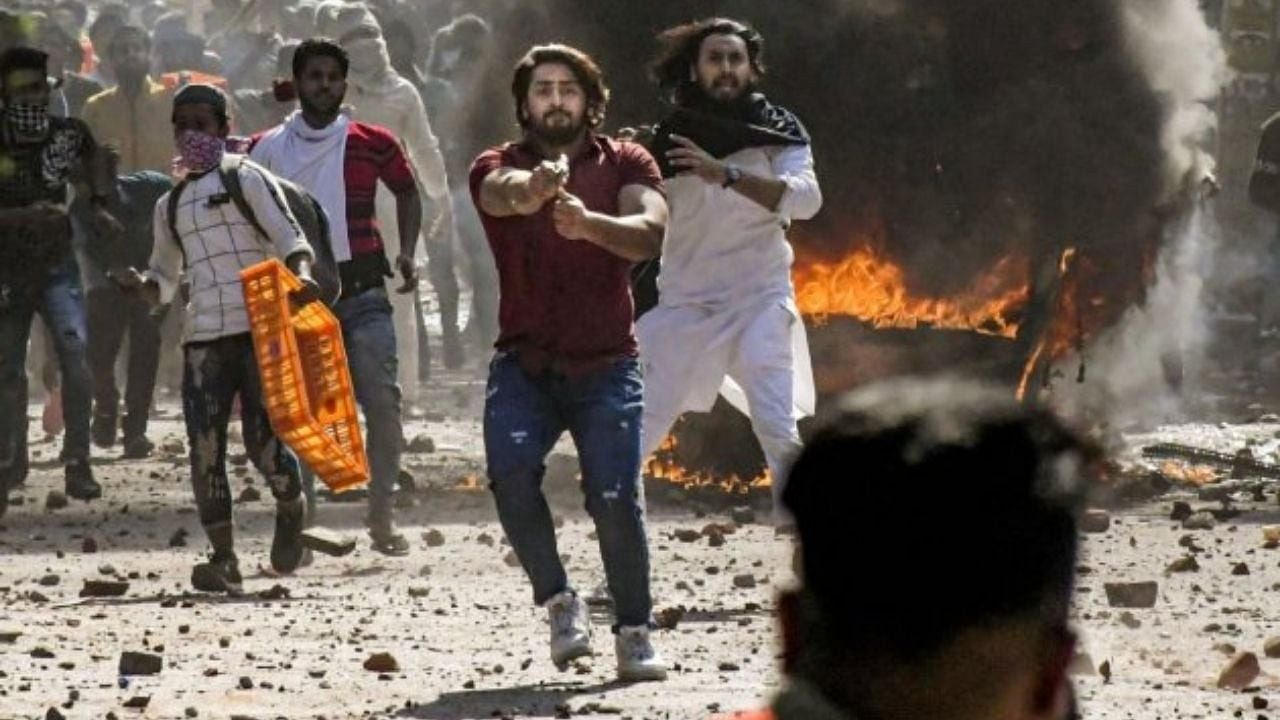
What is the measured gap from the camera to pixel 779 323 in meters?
10.4

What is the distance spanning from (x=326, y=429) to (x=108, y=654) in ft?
7.26

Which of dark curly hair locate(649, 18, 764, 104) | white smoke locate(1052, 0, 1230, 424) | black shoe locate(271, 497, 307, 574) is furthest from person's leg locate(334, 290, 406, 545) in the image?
white smoke locate(1052, 0, 1230, 424)

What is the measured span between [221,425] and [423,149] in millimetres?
5262

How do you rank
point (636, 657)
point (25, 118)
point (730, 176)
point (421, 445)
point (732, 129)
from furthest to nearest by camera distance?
1. point (421, 445)
2. point (25, 118)
3. point (732, 129)
4. point (730, 176)
5. point (636, 657)

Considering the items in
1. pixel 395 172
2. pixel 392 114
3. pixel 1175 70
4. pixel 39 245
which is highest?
pixel 1175 70

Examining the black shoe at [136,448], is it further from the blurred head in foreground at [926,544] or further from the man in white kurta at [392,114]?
the blurred head in foreground at [926,544]

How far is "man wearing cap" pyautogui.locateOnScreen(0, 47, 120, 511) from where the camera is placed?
13.5m

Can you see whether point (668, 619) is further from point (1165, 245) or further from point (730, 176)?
point (1165, 245)

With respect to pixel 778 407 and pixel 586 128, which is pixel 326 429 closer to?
pixel 778 407

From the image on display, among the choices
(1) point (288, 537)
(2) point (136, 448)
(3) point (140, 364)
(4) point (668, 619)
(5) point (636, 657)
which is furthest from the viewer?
(3) point (140, 364)

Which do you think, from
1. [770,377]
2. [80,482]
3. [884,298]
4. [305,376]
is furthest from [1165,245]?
[305,376]

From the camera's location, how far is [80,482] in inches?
560

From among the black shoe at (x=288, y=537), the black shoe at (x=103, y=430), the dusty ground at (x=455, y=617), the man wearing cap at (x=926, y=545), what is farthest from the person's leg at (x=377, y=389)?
the man wearing cap at (x=926, y=545)

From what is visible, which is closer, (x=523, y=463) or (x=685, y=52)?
(x=523, y=463)
